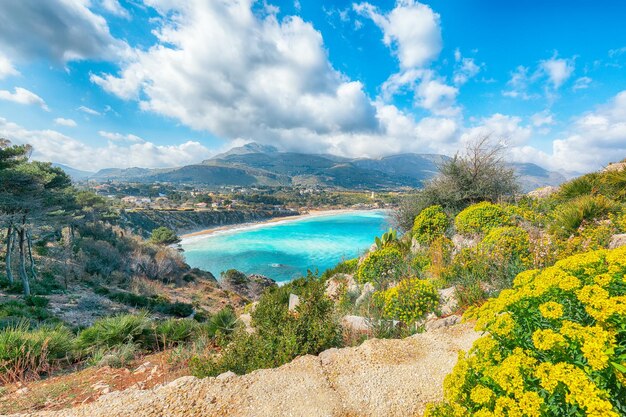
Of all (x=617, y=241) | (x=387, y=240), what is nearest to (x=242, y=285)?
(x=387, y=240)

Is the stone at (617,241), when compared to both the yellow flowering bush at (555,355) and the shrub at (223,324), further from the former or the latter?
the shrub at (223,324)

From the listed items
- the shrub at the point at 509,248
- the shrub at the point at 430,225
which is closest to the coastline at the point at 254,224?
the shrub at the point at 430,225

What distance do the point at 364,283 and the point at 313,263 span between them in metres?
29.8

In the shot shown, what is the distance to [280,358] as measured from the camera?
3.75 m

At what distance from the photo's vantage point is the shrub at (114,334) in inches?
222

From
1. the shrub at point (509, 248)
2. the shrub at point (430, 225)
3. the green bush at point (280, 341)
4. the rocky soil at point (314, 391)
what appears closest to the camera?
the rocky soil at point (314, 391)

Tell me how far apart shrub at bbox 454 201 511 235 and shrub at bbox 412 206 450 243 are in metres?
0.73

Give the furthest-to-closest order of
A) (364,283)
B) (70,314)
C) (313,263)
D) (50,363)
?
(313,263) → (70,314) → (364,283) → (50,363)

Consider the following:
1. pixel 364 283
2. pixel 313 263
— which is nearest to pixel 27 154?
pixel 364 283

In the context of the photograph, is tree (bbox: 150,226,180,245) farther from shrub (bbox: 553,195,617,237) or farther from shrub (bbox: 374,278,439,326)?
shrub (bbox: 553,195,617,237)

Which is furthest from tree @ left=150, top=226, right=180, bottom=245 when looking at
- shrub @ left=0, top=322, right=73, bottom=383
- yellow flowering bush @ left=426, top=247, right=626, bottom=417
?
yellow flowering bush @ left=426, top=247, right=626, bottom=417

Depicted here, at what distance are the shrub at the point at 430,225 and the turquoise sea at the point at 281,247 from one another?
15563 mm

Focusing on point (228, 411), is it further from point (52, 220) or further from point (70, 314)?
point (52, 220)

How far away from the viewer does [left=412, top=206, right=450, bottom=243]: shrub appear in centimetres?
908
